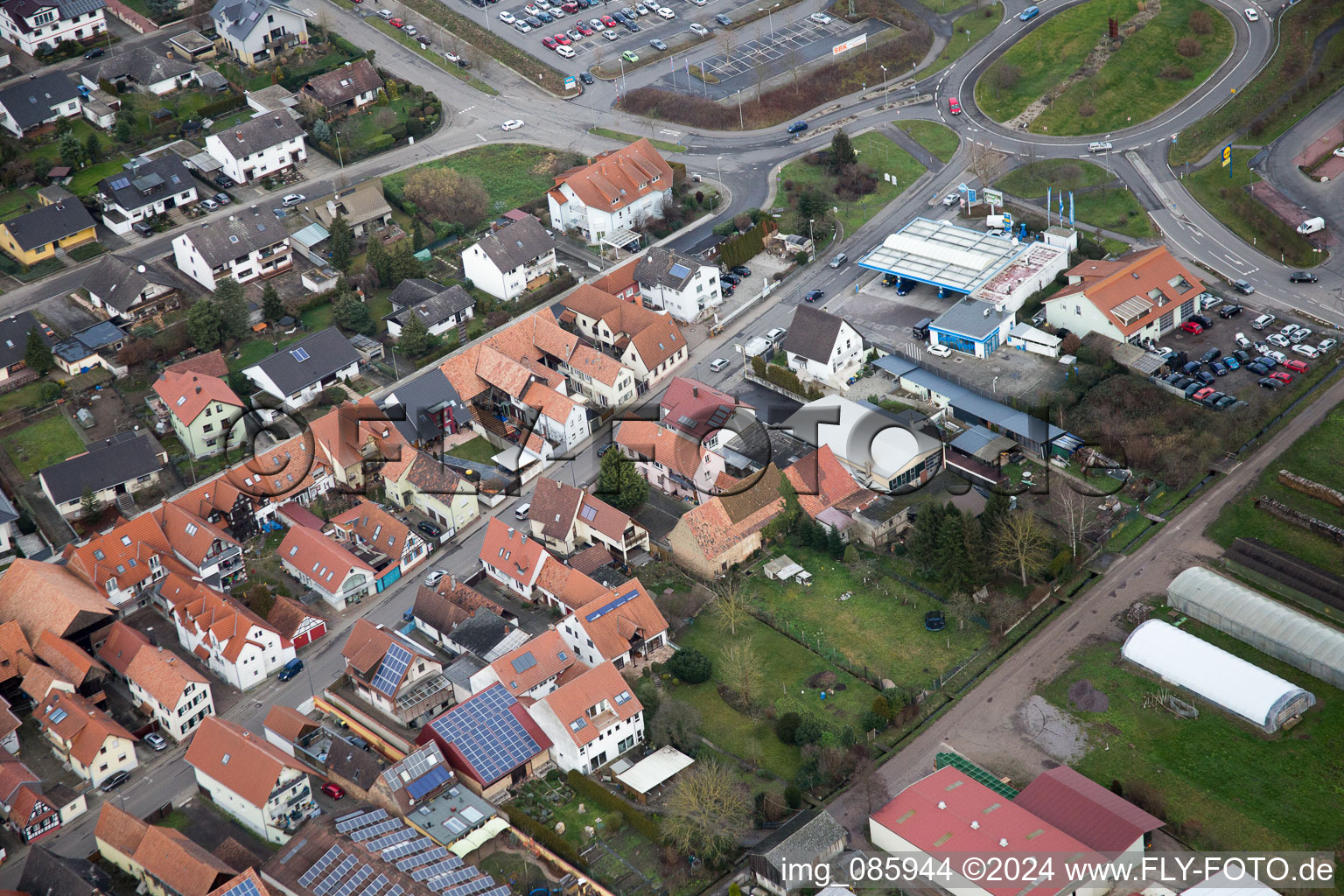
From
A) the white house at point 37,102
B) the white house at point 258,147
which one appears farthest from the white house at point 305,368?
the white house at point 37,102

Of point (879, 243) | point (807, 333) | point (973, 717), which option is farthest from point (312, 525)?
point (879, 243)

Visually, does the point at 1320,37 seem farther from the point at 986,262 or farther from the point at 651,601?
the point at 651,601

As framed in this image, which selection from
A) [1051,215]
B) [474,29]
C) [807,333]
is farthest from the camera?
[474,29]

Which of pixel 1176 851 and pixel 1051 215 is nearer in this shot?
pixel 1176 851

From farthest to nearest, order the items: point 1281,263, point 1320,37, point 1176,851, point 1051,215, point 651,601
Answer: point 1320,37
point 1051,215
point 1281,263
point 651,601
point 1176,851

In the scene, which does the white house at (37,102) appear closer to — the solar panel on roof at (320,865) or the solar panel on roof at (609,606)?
the solar panel on roof at (609,606)

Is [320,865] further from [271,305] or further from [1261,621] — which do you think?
[271,305]

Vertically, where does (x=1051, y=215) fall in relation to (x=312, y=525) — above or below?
above
